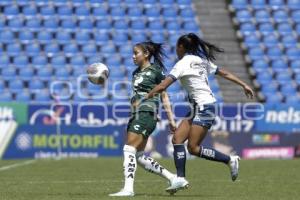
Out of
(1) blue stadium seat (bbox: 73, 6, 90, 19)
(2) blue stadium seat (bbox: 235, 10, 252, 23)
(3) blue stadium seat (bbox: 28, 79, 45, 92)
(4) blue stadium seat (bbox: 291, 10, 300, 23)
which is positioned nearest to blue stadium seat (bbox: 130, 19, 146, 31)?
(1) blue stadium seat (bbox: 73, 6, 90, 19)

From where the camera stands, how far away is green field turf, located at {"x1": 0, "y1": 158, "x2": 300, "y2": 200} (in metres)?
11.4

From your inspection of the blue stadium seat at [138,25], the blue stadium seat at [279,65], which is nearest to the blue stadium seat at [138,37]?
the blue stadium seat at [138,25]

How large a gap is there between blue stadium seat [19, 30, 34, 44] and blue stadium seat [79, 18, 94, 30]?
195cm

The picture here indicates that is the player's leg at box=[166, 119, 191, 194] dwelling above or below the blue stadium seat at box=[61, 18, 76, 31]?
below

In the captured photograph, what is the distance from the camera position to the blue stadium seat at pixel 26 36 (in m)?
30.5

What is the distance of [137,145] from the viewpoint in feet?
37.8

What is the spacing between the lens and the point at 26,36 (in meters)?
30.6

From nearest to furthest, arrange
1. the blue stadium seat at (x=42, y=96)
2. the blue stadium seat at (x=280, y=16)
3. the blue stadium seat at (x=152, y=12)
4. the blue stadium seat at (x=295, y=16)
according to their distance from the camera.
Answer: the blue stadium seat at (x=42, y=96)
the blue stadium seat at (x=152, y=12)
the blue stadium seat at (x=280, y=16)
the blue stadium seat at (x=295, y=16)

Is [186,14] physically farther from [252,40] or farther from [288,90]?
[288,90]

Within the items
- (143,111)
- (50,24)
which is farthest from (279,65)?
(143,111)

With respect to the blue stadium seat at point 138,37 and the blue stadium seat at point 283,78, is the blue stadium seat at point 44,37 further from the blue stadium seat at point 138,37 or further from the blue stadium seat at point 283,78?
the blue stadium seat at point 283,78

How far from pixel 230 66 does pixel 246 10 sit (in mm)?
3305

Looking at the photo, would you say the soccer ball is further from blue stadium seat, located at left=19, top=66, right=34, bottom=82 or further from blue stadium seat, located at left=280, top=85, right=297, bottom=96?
blue stadium seat, located at left=280, top=85, right=297, bottom=96

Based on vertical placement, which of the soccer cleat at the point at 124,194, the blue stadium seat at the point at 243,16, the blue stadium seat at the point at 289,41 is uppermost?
the blue stadium seat at the point at 243,16
